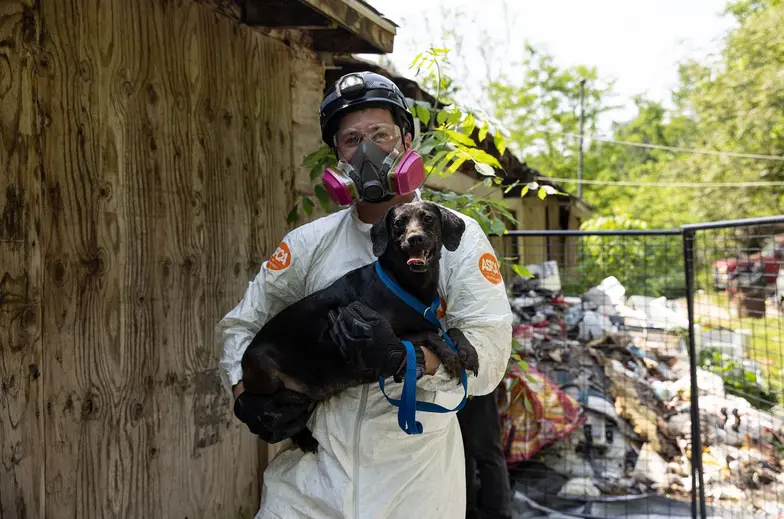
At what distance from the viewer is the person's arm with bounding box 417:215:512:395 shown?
1831mm

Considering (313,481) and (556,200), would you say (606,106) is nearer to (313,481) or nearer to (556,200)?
(556,200)

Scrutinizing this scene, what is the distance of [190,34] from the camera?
2.92m

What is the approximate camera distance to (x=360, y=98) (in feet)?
7.00

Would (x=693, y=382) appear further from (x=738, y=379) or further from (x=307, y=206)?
(x=307, y=206)

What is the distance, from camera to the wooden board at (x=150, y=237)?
7.42 feet

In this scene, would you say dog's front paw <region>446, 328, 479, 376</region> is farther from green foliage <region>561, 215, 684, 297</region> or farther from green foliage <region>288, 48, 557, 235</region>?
green foliage <region>561, 215, 684, 297</region>

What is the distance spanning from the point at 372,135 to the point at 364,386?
85cm

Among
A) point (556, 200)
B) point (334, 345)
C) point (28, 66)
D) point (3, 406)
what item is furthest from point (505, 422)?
point (556, 200)

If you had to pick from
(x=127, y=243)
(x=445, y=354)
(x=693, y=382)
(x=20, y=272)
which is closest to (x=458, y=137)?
(x=127, y=243)

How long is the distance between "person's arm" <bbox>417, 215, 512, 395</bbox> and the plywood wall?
1.34 m

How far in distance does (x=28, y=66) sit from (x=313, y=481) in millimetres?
1680

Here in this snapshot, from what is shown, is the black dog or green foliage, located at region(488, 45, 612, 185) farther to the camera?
green foliage, located at region(488, 45, 612, 185)

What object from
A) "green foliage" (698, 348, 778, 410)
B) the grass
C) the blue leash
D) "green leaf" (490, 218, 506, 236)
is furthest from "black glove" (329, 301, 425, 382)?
"green foliage" (698, 348, 778, 410)

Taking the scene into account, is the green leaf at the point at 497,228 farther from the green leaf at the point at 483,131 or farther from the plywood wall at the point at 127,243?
the plywood wall at the point at 127,243
